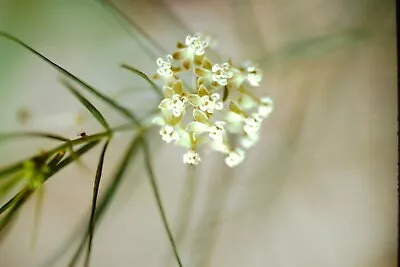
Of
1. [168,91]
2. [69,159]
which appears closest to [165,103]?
[168,91]

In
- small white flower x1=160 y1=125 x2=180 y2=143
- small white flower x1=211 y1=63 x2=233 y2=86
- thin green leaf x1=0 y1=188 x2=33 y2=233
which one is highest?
small white flower x1=211 y1=63 x2=233 y2=86

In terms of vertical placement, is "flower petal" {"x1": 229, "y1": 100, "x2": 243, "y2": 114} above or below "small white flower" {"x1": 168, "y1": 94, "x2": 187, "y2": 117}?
above

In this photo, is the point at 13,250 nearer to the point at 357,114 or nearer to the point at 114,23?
the point at 114,23

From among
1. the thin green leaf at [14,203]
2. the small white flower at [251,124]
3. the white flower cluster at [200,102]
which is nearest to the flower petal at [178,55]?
the white flower cluster at [200,102]

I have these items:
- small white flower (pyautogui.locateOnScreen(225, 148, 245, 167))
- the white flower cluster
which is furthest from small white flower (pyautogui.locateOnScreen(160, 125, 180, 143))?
small white flower (pyautogui.locateOnScreen(225, 148, 245, 167))

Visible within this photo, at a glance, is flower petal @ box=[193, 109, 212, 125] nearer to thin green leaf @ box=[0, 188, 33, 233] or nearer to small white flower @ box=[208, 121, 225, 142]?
small white flower @ box=[208, 121, 225, 142]

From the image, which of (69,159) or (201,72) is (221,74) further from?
(69,159)
